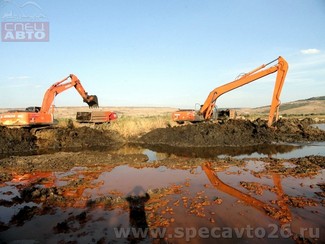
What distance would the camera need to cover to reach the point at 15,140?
54.0 ft

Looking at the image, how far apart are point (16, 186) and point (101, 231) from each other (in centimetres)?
461

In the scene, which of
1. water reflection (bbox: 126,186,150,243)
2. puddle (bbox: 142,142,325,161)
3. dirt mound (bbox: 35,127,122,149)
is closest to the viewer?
water reflection (bbox: 126,186,150,243)

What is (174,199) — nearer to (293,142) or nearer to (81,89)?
(293,142)

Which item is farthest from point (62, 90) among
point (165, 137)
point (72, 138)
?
point (165, 137)

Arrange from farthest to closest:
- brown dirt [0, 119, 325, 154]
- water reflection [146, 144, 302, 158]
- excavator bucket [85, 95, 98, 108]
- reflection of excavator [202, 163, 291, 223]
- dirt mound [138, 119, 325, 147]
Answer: excavator bucket [85, 95, 98, 108]
dirt mound [138, 119, 325, 147]
brown dirt [0, 119, 325, 154]
water reflection [146, 144, 302, 158]
reflection of excavator [202, 163, 291, 223]

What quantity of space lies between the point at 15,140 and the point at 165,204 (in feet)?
43.0

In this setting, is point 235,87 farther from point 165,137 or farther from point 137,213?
point 137,213

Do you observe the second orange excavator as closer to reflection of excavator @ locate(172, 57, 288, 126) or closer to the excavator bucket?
the excavator bucket

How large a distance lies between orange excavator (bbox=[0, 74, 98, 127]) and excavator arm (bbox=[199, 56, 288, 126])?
27.6 ft

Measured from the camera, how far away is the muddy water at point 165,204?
5234 mm

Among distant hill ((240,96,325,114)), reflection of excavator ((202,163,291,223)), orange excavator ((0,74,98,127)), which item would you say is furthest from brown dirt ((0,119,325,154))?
distant hill ((240,96,325,114))

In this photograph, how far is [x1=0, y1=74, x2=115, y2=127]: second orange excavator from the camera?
55.5 feet

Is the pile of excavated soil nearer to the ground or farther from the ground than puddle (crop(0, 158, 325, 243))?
farther from the ground

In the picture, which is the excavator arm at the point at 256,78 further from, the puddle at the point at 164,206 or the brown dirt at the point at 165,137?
the puddle at the point at 164,206
